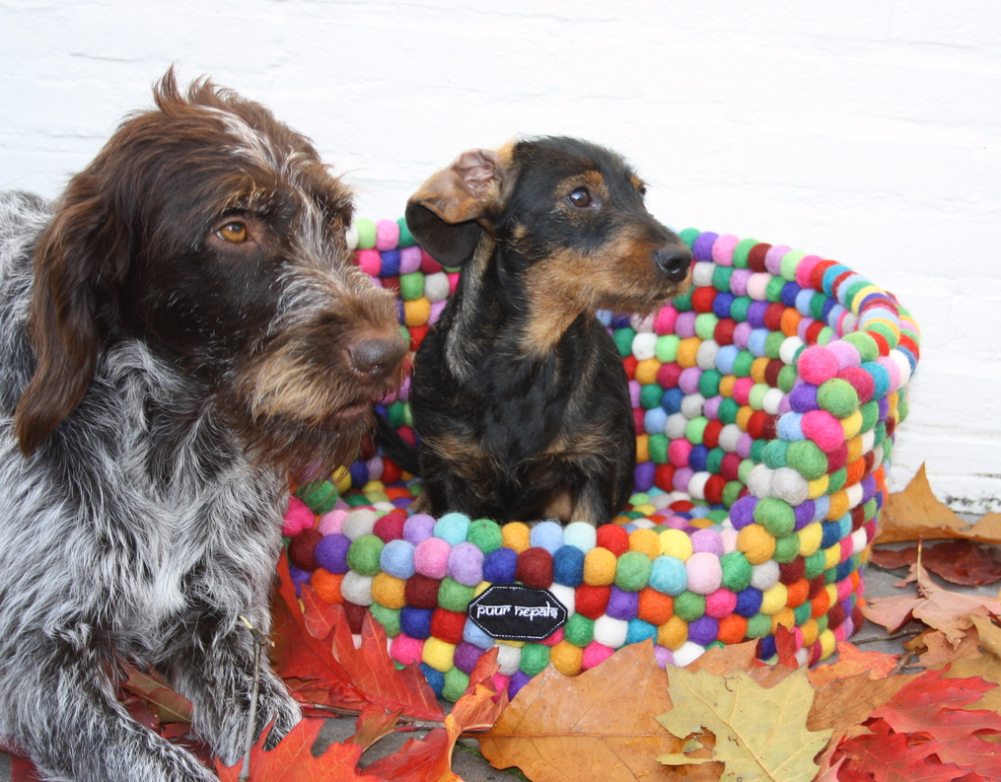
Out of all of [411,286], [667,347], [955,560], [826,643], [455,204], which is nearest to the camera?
[826,643]

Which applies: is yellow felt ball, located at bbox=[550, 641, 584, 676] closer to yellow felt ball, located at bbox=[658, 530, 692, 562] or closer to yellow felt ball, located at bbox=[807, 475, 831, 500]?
yellow felt ball, located at bbox=[658, 530, 692, 562]

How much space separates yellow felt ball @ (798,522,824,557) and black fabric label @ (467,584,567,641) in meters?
0.60

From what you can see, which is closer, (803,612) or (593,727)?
(593,727)

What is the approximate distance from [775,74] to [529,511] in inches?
72.3

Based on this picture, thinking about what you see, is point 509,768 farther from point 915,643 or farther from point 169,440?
point 915,643

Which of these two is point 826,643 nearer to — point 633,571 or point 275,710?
point 633,571

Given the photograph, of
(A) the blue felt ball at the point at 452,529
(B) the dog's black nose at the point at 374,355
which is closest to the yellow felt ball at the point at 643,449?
(A) the blue felt ball at the point at 452,529

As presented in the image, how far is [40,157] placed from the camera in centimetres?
336

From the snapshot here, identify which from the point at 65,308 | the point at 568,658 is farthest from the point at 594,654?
the point at 65,308

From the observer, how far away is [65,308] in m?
1.71

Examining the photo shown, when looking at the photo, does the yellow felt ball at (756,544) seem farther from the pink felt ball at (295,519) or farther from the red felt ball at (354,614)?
the pink felt ball at (295,519)

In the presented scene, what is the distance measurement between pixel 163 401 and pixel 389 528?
0.61 meters

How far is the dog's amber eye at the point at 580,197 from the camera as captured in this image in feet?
8.82

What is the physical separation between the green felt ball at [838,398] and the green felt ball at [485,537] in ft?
2.70
